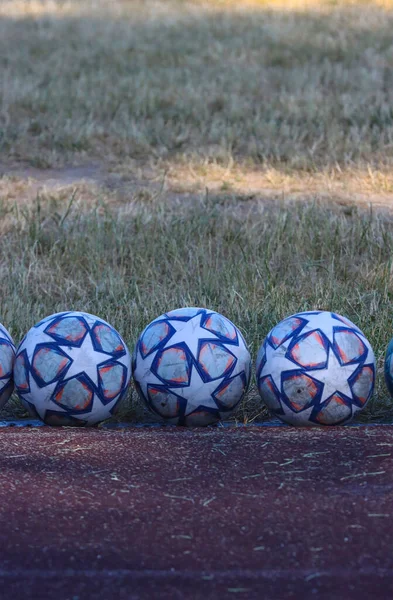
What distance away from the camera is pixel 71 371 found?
498cm

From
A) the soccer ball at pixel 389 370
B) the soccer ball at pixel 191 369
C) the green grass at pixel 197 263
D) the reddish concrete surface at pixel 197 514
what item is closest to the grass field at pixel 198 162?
the green grass at pixel 197 263

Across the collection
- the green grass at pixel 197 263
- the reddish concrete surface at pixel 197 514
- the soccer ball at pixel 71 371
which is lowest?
the reddish concrete surface at pixel 197 514

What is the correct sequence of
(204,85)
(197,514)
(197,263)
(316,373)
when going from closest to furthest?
(197,514) → (316,373) → (197,263) → (204,85)

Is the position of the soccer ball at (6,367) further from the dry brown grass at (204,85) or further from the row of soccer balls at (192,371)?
the dry brown grass at (204,85)

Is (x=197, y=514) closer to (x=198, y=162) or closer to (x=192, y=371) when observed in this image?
(x=192, y=371)

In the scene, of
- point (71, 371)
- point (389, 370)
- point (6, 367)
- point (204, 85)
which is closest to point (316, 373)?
point (389, 370)

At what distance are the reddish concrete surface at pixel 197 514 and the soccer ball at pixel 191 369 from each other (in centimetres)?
16

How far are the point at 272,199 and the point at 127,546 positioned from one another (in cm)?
614

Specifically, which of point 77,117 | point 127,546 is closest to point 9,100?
point 77,117

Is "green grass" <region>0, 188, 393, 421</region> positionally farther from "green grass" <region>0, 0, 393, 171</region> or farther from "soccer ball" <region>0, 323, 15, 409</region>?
"green grass" <region>0, 0, 393, 171</region>

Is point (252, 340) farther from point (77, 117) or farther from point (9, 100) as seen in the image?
point (9, 100)

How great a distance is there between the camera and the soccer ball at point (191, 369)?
5.02 meters

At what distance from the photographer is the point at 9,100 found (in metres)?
12.3

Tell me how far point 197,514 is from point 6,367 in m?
1.67
